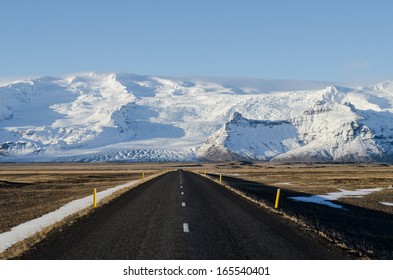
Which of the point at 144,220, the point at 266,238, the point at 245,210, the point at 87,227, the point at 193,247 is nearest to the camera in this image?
the point at 193,247

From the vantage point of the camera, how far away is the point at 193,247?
16.3 meters

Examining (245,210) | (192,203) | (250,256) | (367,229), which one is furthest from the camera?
(192,203)

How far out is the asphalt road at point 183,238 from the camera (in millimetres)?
15250

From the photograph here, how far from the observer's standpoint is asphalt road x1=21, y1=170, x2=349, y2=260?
50.0 ft

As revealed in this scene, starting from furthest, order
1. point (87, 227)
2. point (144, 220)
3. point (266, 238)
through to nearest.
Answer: point (144, 220) < point (87, 227) < point (266, 238)

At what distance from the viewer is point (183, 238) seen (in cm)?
1812
